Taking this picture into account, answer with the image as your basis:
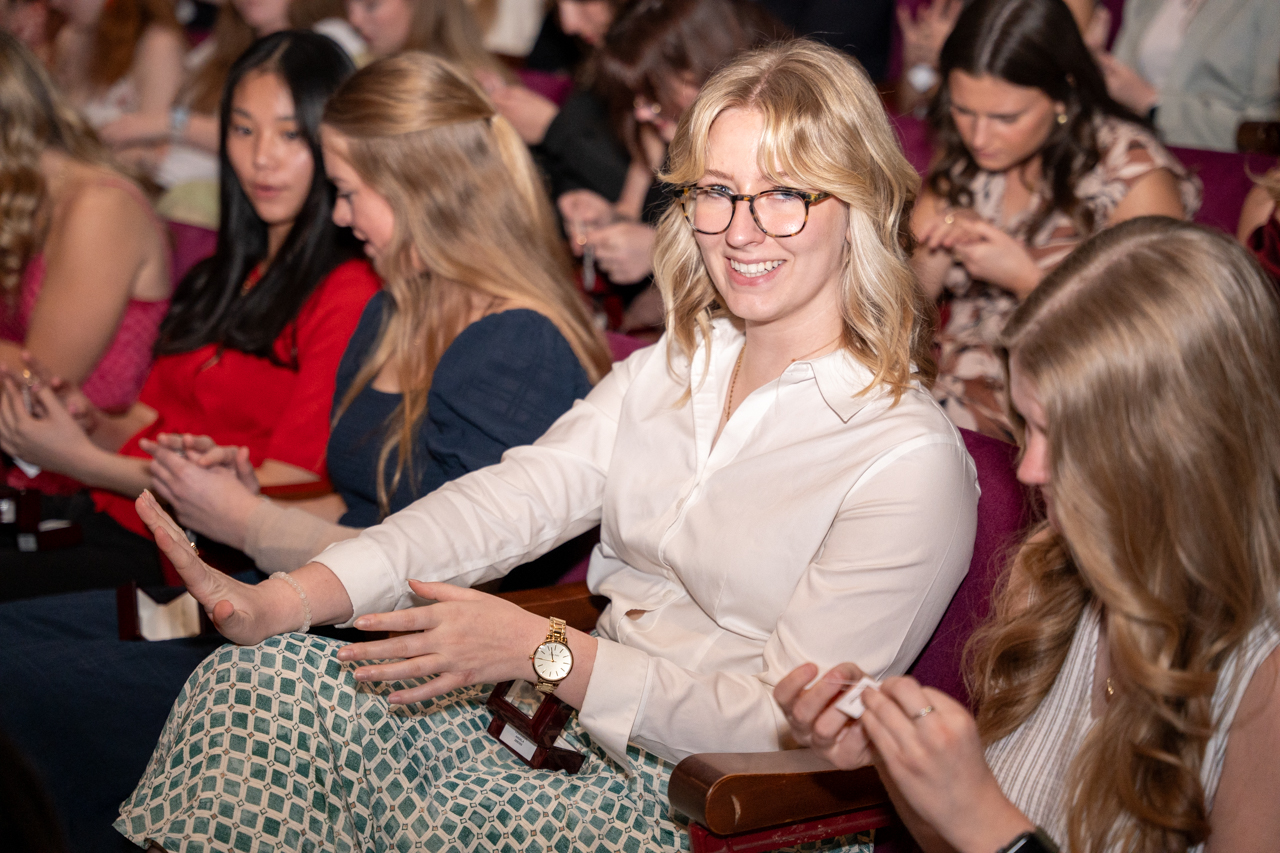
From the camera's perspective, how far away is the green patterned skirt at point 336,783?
4.03 ft

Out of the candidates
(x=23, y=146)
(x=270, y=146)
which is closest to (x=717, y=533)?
(x=270, y=146)

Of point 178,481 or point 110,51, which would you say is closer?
point 178,481

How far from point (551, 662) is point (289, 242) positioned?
132 centimetres

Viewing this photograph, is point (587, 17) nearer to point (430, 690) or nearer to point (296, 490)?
point (296, 490)

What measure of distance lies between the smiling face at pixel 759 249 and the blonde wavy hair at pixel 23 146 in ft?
6.10

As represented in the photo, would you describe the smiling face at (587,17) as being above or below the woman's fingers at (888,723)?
above

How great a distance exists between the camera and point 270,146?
221 cm

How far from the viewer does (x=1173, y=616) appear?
1.06 meters

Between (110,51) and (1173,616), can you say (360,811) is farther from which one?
(110,51)

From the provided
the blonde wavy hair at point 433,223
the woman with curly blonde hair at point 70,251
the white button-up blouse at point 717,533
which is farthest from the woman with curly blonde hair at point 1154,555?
the woman with curly blonde hair at point 70,251

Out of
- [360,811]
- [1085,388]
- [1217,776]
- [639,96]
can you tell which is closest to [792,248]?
[1085,388]

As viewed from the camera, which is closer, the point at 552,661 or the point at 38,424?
the point at 552,661

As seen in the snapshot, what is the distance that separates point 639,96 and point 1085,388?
2.04 m

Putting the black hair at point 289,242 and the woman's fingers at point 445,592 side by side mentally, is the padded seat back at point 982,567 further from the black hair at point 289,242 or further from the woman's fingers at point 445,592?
the black hair at point 289,242
